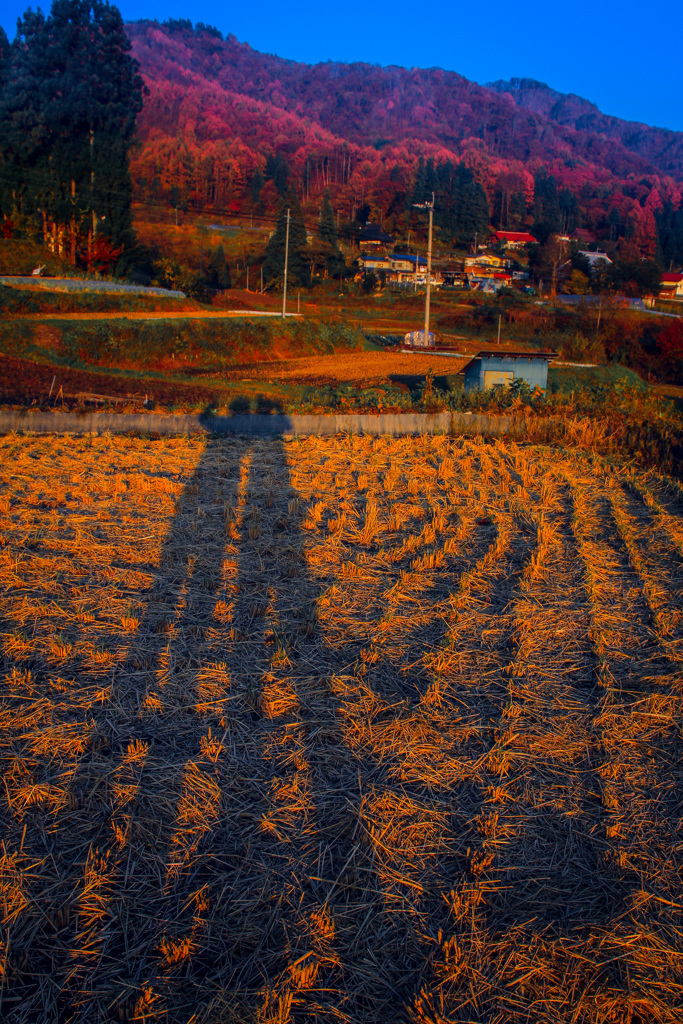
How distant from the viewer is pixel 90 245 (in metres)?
42.9

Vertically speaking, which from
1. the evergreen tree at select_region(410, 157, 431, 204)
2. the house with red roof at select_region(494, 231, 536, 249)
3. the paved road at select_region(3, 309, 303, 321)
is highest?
the evergreen tree at select_region(410, 157, 431, 204)

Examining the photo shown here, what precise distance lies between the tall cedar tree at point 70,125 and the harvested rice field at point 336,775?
143 ft

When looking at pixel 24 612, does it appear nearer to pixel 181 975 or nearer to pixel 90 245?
pixel 181 975

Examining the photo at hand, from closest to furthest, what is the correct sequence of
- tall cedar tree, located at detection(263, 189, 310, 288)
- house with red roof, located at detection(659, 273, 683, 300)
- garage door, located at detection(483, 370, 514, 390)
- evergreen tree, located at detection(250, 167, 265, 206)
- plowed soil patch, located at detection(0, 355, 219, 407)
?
plowed soil patch, located at detection(0, 355, 219, 407) < garage door, located at detection(483, 370, 514, 390) < tall cedar tree, located at detection(263, 189, 310, 288) < house with red roof, located at detection(659, 273, 683, 300) < evergreen tree, located at detection(250, 167, 265, 206)

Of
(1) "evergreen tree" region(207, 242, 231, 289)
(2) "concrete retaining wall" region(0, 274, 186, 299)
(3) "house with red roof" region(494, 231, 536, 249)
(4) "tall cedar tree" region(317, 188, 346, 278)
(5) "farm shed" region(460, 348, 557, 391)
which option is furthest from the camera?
(3) "house with red roof" region(494, 231, 536, 249)

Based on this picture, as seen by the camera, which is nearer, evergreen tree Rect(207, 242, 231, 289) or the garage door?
the garage door

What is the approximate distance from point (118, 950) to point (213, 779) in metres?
0.81

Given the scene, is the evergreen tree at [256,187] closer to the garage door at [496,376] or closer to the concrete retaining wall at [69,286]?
the concrete retaining wall at [69,286]

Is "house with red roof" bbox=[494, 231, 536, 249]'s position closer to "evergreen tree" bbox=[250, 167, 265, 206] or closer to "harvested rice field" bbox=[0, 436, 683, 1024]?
"evergreen tree" bbox=[250, 167, 265, 206]

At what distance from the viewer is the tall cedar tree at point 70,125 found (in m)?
42.6

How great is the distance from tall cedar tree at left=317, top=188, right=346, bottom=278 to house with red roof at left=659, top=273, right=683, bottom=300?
34.4 m

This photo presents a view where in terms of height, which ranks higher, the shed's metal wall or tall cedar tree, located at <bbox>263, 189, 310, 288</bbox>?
tall cedar tree, located at <bbox>263, 189, 310, 288</bbox>

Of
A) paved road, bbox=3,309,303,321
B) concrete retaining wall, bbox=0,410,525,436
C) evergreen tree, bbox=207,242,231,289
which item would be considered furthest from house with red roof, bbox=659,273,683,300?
concrete retaining wall, bbox=0,410,525,436

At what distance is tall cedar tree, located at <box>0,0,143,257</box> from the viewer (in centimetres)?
4256
